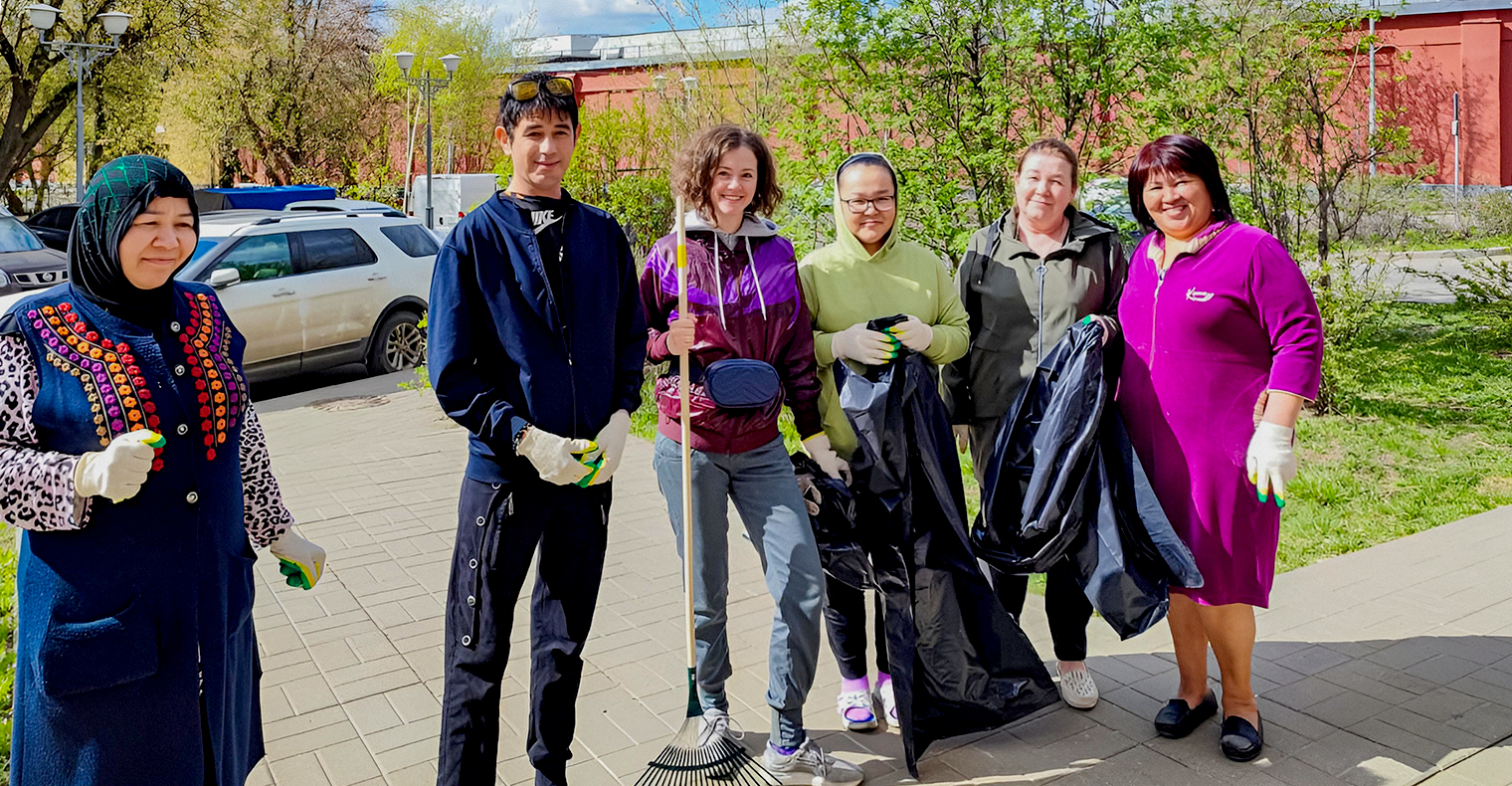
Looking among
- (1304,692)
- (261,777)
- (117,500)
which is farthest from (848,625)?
(117,500)

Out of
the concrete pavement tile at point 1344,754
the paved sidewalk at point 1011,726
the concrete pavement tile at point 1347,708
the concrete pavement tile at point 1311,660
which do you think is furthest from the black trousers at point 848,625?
the concrete pavement tile at point 1311,660

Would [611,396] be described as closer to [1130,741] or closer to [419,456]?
[1130,741]

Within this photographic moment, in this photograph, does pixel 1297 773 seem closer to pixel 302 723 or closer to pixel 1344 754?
pixel 1344 754

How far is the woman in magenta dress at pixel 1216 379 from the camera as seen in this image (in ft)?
12.0

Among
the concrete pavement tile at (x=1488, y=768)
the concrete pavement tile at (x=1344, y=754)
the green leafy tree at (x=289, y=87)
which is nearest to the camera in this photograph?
the concrete pavement tile at (x=1488, y=768)

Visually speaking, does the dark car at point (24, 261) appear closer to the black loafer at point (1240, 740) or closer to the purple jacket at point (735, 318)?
the purple jacket at point (735, 318)

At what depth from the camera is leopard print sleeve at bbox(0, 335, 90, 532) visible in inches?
93.8

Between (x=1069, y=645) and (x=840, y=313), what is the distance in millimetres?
1446

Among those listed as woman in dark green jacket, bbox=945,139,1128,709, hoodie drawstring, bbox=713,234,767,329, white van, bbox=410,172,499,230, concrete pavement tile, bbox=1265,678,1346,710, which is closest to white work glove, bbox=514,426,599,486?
hoodie drawstring, bbox=713,234,767,329

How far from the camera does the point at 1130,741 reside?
3.91m

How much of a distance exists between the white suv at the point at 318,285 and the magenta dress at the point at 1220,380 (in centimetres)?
764

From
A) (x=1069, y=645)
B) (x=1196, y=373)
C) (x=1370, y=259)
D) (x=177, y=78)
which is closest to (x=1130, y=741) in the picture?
(x=1069, y=645)

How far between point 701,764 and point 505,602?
0.78m

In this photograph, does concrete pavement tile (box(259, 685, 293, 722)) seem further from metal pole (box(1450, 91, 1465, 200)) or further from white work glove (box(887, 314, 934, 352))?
metal pole (box(1450, 91, 1465, 200))
